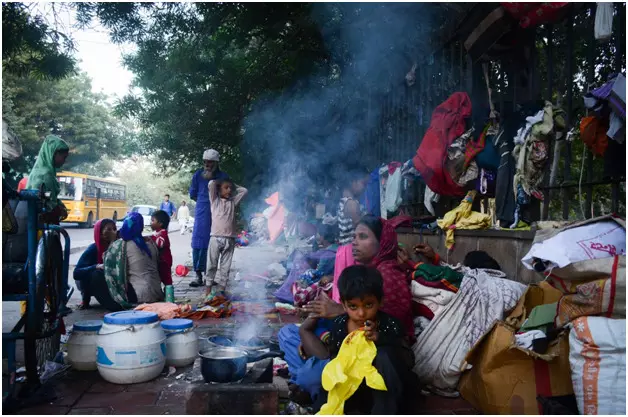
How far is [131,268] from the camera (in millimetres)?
5848

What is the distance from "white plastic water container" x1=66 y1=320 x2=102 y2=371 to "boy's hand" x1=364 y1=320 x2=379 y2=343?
2136mm

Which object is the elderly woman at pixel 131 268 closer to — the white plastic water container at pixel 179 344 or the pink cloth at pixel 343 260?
the white plastic water container at pixel 179 344

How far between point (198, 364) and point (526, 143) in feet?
10.6

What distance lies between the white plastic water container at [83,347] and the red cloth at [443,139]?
3.64 metres

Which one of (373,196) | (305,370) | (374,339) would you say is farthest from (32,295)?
(373,196)

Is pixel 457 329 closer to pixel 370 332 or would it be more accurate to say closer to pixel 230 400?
pixel 370 332

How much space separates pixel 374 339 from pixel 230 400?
0.87m

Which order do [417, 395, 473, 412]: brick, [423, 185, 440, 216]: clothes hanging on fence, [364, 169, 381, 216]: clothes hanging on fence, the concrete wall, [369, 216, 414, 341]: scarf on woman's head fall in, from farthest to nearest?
[364, 169, 381, 216]: clothes hanging on fence
[423, 185, 440, 216]: clothes hanging on fence
the concrete wall
[369, 216, 414, 341]: scarf on woman's head
[417, 395, 473, 412]: brick

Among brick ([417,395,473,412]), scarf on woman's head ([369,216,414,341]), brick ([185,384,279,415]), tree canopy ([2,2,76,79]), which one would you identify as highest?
tree canopy ([2,2,76,79])

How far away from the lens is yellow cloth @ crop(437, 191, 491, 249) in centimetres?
505

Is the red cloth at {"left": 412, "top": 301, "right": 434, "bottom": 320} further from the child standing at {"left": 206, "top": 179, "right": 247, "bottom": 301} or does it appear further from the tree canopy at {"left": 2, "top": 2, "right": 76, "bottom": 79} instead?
the tree canopy at {"left": 2, "top": 2, "right": 76, "bottom": 79}

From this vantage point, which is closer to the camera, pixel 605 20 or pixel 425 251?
pixel 605 20

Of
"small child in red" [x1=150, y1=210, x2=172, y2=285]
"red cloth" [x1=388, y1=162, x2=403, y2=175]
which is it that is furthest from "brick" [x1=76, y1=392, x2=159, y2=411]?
"red cloth" [x1=388, y1=162, x2=403, y2=175]

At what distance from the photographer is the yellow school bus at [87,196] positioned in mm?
26859
